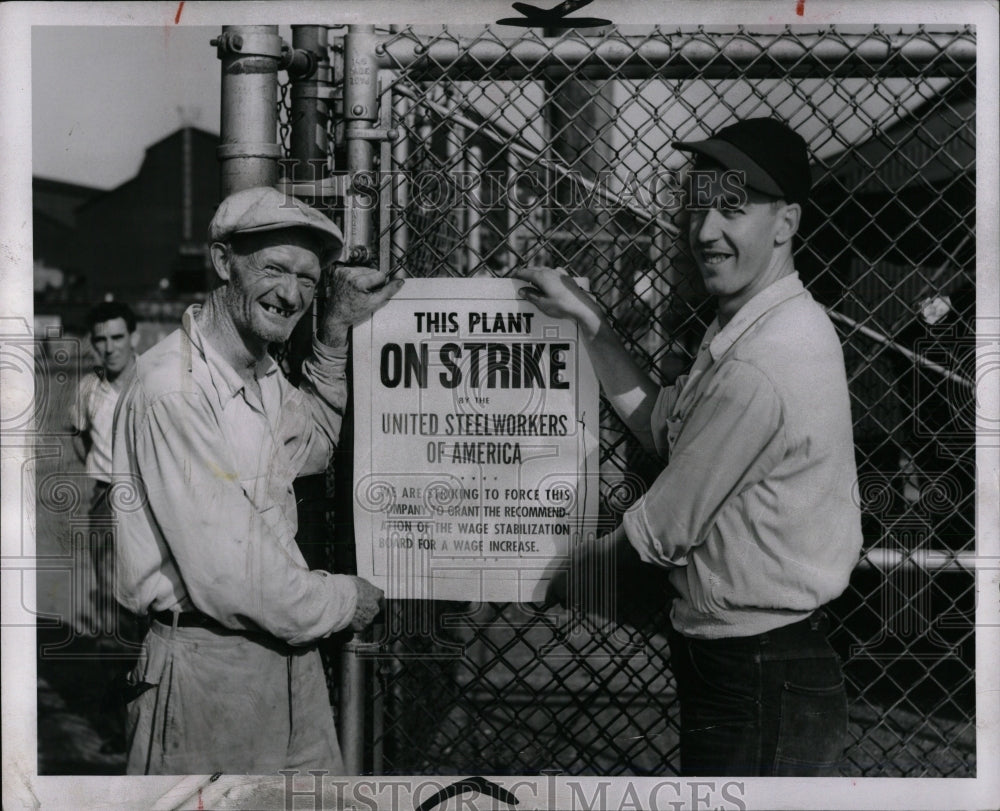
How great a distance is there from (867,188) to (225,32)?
1.91 meters

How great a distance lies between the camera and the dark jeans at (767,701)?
109 inches

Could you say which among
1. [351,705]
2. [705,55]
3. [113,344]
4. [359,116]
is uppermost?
[705,55]

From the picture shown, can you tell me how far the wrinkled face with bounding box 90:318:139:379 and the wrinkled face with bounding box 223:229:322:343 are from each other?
34 centimetres

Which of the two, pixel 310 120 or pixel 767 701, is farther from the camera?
pixel 310 120

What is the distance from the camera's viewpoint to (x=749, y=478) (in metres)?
2.74

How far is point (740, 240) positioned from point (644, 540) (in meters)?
0.88

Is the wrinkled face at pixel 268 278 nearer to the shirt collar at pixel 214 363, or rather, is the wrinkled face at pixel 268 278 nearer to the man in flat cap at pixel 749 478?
the shirt collar at pixel 214 363

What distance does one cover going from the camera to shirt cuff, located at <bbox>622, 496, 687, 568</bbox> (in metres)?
2.82

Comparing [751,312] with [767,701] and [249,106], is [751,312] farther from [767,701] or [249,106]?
[249,106]

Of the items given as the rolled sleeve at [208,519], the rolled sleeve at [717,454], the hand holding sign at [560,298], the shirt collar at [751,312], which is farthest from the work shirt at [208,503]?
the shirt collar at [751,312]

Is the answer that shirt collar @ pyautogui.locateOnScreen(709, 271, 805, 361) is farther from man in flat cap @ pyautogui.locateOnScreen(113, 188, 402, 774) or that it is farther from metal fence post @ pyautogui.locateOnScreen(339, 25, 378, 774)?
metal fence post @ pyautogui.locateOnScreen(339, 25, 378, 774)

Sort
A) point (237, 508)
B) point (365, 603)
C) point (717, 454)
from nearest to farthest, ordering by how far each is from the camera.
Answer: point (717, 454)
point (237, 508)
point (365, 603)

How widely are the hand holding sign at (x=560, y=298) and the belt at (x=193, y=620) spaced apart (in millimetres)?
1252

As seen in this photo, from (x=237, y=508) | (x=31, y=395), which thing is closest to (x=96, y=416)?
(x=31, y=395)
